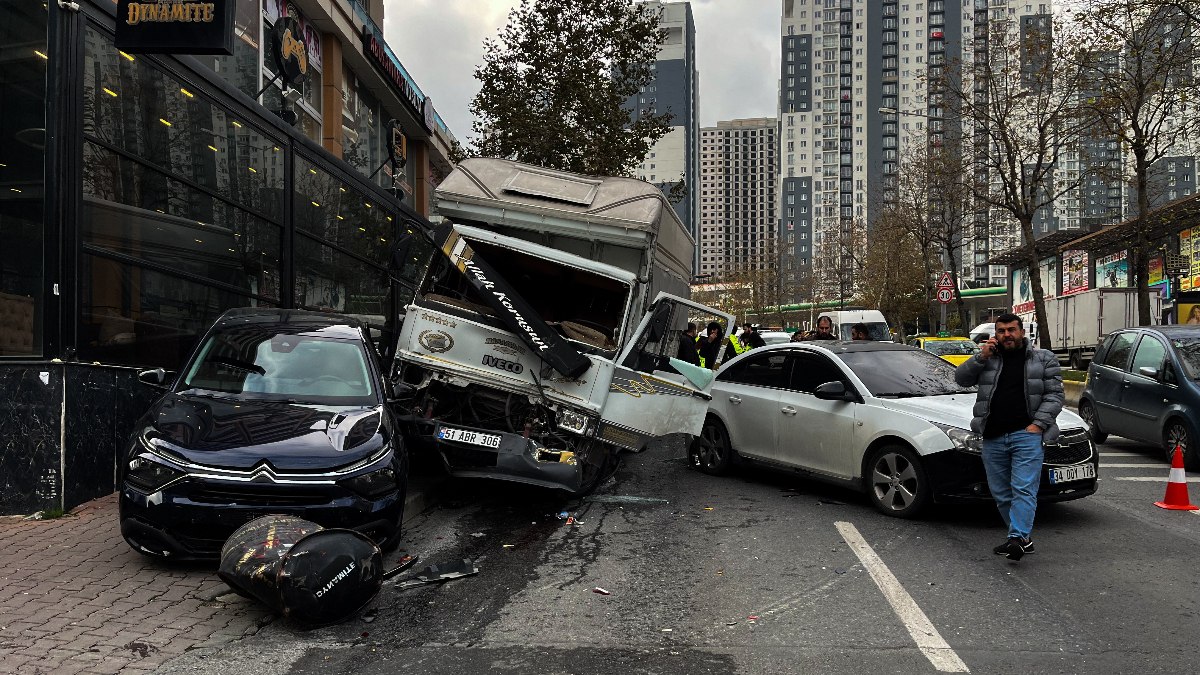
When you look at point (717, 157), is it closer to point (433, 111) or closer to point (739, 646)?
point (433, 111)

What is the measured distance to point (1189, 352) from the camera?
36.1 ft

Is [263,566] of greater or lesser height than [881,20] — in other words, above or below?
below

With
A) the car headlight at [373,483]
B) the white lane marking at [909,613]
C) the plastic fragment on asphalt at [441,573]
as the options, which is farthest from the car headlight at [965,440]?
the car headlight at [373,483]

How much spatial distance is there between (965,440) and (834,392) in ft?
4.45

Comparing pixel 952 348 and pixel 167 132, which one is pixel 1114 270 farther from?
pixel 167 132

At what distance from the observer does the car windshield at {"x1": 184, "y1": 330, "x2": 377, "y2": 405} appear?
694 centimetres

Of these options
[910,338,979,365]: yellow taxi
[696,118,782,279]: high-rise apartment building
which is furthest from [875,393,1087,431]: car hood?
[696,118,782,279]: high-rise apartment building

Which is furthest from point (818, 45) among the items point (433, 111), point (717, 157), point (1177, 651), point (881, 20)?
point (1177, 651)

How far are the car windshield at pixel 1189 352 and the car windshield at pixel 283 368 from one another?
943 centimetres

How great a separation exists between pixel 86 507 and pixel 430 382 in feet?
9.76

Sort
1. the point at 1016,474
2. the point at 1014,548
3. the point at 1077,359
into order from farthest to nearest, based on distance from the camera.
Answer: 1. the point at 1077,359
2. the point at 1016,474
3. the point at 1014,548

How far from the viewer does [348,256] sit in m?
16.0

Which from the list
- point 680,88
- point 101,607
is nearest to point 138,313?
point 101,607

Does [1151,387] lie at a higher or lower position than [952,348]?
lower
